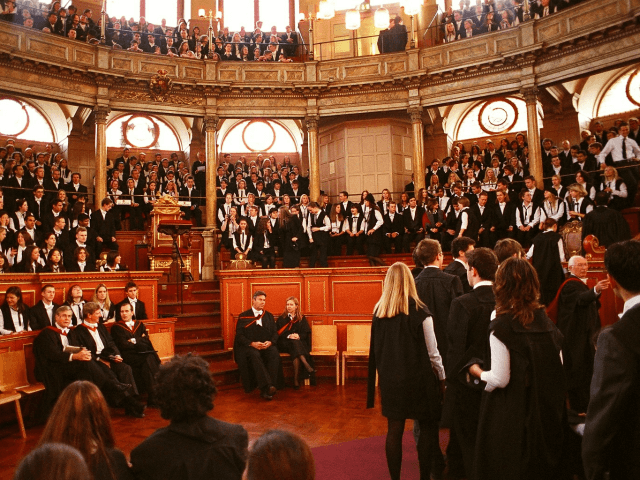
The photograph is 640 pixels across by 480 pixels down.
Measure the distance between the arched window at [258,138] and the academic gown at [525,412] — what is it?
54.8 feet

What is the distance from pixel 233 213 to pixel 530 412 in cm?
948

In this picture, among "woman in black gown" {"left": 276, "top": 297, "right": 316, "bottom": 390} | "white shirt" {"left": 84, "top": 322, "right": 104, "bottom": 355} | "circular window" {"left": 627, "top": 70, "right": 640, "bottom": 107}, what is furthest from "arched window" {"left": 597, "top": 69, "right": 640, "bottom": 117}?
"white shirt" {"left": 84, "top": 322, "right": 104, "bottom": 355}

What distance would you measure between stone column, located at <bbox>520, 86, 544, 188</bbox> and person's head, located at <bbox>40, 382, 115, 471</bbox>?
1270 cm

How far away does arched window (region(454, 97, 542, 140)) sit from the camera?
16797 mm

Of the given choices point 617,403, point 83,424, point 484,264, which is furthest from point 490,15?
point 83,424

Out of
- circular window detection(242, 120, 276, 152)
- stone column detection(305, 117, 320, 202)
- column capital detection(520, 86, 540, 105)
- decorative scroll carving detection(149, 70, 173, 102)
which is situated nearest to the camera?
column capital detection(520, 86, 540, 105)

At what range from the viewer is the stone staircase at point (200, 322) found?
8422mm

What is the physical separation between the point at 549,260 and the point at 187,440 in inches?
255

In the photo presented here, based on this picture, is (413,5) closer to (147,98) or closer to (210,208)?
(210,208)

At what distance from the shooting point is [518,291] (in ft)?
8.70

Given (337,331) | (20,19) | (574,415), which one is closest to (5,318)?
(337,331)

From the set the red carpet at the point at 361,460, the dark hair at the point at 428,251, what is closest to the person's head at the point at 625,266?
the dark hair at the point at 428,251

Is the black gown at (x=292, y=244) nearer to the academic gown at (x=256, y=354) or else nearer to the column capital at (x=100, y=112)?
the academic gown at (x=256, y=354)

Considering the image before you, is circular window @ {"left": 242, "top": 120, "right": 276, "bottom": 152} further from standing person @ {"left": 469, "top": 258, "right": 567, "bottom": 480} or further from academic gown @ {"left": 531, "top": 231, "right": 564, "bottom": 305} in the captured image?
standing person @ {"left": 469, "top": 258, "right": 567, "bottom": 480}
